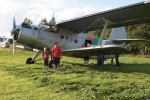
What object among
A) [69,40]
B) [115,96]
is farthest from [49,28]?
[115,96]

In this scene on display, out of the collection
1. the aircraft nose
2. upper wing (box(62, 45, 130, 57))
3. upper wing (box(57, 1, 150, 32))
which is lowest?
upper wing (box(62, 45, 130, 57))

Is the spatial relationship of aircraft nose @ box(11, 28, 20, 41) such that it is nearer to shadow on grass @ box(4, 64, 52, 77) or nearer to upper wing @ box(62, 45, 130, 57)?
upper wing @ box(62, 45, 130, 57)

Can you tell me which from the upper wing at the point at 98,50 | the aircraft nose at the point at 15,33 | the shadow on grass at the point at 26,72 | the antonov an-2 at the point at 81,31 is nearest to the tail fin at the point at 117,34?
the antonov an-2 at the point at 81,31

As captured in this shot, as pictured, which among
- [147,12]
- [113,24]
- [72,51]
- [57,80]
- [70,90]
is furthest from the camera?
[113,24]

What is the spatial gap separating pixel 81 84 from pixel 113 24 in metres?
8.26

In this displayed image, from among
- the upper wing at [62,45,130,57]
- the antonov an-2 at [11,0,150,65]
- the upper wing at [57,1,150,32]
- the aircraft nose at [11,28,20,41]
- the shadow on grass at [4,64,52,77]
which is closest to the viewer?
the shadow on grass at [4,64,52,77]

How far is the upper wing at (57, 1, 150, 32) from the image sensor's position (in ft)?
48.9

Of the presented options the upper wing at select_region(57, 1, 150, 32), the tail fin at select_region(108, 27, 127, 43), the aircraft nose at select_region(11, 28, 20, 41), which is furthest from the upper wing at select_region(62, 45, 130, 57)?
the tail fin at select_region(108, 27, 127, 43)

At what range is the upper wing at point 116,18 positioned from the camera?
14.9 meters

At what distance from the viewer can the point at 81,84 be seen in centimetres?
1029

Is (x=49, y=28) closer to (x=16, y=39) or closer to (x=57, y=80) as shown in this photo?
(x=16, y=39)

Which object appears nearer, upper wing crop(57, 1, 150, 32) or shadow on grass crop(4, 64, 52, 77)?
shadow on grass crop(4, 64, 52, 77)

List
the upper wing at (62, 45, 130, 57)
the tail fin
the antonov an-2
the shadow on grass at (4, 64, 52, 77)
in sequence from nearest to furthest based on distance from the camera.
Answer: the shadow on grass at (4, 64, 52, 77) < the upper wing at (62, 45, 130, 57) < the antonov an-2 < the tail fin

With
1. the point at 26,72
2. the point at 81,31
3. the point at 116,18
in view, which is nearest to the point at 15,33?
the point at 81,31
